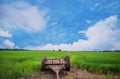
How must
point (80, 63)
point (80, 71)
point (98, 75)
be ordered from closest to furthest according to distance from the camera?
point (98, 75)
point (80, 71)
point (80, 63)

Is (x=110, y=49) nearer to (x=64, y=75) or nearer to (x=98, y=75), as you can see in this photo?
(x=98, y=75)

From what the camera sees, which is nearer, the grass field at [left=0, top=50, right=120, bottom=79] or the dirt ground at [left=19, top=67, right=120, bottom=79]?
the dirt ground at [left=19, top=67, right=120, bottom=79]

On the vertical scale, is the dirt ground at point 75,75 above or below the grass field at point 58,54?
below

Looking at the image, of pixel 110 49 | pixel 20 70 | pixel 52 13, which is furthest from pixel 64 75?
pixel 52 13

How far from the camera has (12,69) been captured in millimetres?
A: 3543

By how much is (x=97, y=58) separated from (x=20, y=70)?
176 cm

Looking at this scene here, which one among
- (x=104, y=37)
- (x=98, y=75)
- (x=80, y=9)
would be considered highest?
(x=80, y=9)

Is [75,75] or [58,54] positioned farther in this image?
[58,54]

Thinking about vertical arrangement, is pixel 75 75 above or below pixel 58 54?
below

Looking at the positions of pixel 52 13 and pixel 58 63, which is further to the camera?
pixel 52 13

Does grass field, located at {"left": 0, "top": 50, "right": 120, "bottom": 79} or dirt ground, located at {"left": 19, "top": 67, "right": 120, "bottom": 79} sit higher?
grass field, located at {"left": 0, "top": 50, "right": 120, "bottom": 79}

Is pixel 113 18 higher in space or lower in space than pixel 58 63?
higher

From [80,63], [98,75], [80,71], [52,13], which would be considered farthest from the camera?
[52,13]

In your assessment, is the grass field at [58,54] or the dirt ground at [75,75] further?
the grass field at [58,54]
